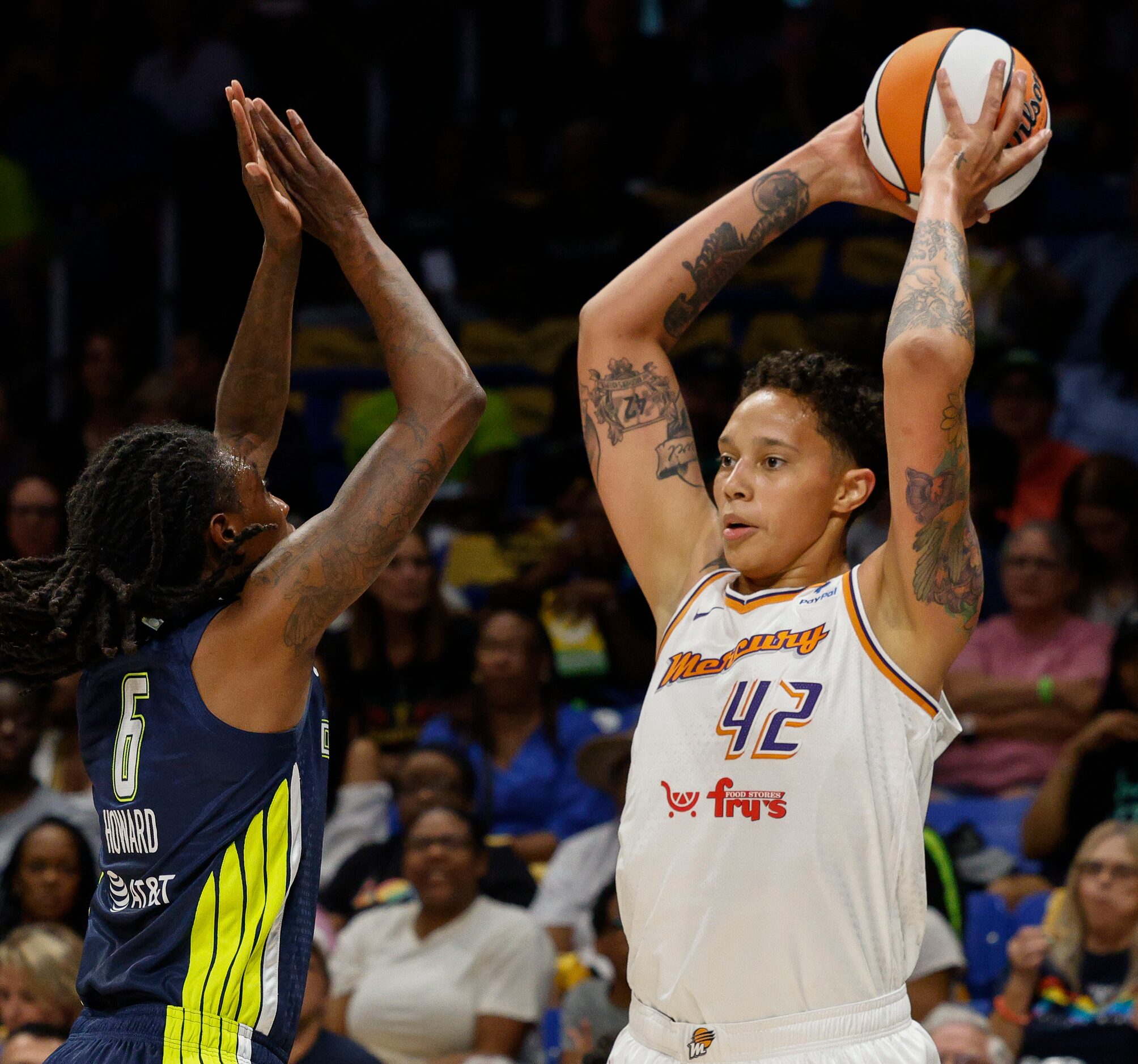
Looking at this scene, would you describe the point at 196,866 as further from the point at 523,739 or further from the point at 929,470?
the point at 523,739

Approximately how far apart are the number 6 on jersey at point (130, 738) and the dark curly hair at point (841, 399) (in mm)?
1376

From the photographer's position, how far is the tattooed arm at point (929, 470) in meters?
2.96

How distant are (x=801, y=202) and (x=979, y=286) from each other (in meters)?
5.09

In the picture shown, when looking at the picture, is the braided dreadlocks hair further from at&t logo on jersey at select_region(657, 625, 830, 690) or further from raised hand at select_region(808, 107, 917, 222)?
raised hand at select_region(808, 107, 917, 222)

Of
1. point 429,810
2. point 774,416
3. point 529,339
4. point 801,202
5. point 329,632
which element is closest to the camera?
point 774,416

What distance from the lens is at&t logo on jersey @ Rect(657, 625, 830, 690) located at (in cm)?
313

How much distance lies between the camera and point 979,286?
8461 millimetres

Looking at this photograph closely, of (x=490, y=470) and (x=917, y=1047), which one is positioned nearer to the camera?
(x=917, y=1047)

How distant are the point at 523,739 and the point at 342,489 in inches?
151

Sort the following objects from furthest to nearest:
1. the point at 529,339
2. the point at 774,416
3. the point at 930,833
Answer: the point at 529,339, the point at 930,833, the point at 774,416

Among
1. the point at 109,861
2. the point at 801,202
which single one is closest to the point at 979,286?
the point at 801,202

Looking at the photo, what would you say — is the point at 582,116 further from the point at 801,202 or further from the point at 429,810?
the point at 801,202

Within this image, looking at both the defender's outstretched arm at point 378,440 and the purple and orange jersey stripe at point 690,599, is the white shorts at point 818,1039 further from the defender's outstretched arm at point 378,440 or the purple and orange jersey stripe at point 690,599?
the defender's outstretched arm at point 378,440

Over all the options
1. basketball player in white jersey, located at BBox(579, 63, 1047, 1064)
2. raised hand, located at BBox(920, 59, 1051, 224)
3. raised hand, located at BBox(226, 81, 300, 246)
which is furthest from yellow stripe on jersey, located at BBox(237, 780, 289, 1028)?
raised hand, located at BBox(920, 59, 1051, 224)
